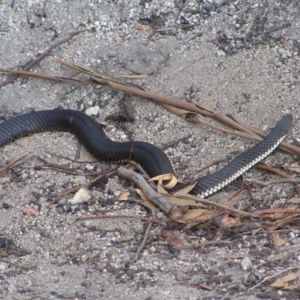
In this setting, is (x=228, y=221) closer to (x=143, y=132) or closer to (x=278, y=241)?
(x=278, y=241)

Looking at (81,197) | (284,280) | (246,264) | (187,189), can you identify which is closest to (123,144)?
(81,197)

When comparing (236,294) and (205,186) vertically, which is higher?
(205,186)

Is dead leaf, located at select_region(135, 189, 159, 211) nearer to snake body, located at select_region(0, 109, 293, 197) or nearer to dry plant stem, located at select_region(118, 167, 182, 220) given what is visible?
dry plant stem, located at select_region(118, 167, 182, 220)

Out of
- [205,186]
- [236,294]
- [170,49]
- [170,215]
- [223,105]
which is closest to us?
[236,294]

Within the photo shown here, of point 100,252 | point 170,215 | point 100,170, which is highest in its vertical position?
point 100,170

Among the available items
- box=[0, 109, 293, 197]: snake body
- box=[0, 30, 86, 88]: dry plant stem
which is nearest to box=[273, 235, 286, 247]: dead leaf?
box=[0, 109, 293, 197]: snake body

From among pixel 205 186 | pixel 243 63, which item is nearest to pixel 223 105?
pixel 243 63

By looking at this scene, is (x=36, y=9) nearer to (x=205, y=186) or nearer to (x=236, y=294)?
(x=205, y=186)
